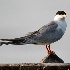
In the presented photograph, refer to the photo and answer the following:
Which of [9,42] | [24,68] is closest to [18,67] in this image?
[24,68]

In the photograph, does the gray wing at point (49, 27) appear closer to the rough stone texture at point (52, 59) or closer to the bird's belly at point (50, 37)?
the bird's belly at point (50, 37)

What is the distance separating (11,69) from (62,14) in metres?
8.26

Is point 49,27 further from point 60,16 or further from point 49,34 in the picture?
point 60,16

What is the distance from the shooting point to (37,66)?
1375cm

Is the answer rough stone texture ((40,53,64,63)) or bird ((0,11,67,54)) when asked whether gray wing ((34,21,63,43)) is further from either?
rough stone texture ((40,53,64,63))

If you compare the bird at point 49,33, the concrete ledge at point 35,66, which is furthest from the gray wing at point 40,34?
the concrete ledge at point 35,66

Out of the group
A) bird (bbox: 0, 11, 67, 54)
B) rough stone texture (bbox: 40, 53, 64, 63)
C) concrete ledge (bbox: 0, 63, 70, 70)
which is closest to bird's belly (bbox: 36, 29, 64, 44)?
bird (bbox: 0, 11, 67, 54)

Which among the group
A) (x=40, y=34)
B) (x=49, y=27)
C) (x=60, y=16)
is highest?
(x=60, y=16)

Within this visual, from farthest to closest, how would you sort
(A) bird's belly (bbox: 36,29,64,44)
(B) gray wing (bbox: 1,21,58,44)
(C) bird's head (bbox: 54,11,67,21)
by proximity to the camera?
1. (C) bird's head (bbox: 54,11,67,21)
2. (A) bird's belly (bbox: 36,29,64,44)
3. (B) gray wing (bbox: 1,21,58,44)

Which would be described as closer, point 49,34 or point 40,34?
point 40,34

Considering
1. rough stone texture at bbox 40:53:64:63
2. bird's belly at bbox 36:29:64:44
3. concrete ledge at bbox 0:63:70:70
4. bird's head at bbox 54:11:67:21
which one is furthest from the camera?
bird's head at bbox 54:11:67:21

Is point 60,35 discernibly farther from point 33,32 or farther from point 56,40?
point 33,32

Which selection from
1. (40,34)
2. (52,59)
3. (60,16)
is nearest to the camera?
(52,59)

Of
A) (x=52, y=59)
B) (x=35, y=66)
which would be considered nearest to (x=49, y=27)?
(x=52, y=59)
